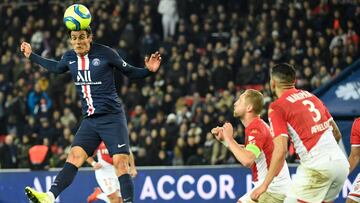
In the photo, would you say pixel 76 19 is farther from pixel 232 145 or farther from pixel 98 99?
pixel 232 145

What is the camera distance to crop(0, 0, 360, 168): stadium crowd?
20.3 metres

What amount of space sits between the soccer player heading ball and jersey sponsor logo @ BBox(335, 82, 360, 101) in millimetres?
6819

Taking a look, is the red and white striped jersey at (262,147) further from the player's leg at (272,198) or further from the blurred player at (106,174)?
the blurred player at (106,174)

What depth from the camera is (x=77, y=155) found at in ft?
34.5

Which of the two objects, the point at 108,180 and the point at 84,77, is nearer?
the point at 84,77

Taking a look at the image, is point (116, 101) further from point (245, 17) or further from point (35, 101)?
point (245, 17)

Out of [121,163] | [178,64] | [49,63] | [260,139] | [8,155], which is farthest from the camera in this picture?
[178,64]

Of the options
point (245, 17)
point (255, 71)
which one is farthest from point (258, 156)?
point (245, 17)

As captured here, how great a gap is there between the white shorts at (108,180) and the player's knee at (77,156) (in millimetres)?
3854

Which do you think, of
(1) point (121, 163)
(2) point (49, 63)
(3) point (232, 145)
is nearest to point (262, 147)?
(3) point (232, 145)

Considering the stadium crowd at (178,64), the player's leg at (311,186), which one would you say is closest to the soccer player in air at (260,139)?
the player's leg at (311,186)

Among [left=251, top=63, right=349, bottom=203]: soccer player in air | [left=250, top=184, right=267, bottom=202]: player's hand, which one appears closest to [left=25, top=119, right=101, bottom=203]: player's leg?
[left=250, top=184, right=267, bottom=202]: player's hand

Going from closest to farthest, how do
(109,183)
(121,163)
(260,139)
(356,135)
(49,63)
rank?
(260,139)
(121,163)
(356,135)
(49,63)
(109,183)

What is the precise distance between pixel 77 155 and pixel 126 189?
2.21 ft
